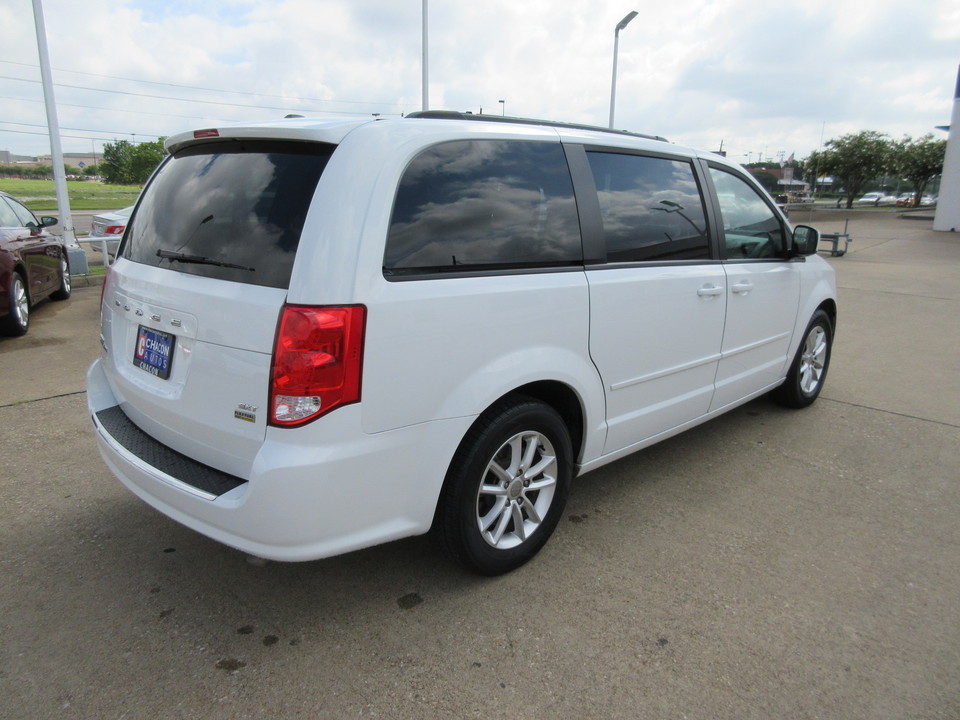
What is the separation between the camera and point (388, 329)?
7.26 feet

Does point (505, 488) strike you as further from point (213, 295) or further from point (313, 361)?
point (213, 295)

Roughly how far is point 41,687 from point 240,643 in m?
0.61

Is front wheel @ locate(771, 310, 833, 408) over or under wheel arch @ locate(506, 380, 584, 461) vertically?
under

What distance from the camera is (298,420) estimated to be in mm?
2137

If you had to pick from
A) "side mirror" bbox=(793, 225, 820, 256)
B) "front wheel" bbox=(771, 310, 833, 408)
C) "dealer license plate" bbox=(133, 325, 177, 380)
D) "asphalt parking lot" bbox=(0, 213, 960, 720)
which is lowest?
"asphalt parking lot" bbox=(0, 213, 960, 720)

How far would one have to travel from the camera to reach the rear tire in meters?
6.68

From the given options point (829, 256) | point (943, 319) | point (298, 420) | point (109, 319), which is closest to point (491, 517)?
point (298, 420)

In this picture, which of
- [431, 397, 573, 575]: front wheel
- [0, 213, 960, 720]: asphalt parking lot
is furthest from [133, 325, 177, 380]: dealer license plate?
[431, 397, 573, 575]: front wheel

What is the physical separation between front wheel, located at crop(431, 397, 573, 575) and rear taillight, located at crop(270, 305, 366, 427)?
2.03 feet

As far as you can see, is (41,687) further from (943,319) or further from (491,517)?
(943,319)

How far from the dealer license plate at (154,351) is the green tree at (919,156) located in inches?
1653

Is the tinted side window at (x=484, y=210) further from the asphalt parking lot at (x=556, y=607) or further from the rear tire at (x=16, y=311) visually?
the rear tire at (x=16, y=311)

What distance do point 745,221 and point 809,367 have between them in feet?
5.04

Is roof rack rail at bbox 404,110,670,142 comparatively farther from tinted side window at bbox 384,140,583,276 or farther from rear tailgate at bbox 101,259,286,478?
rear tailgate at bbox 101,259,286,478
